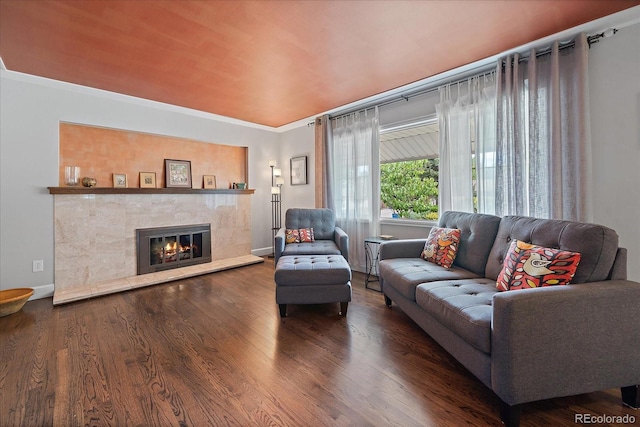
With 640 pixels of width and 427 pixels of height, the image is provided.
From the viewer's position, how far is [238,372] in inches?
69.2

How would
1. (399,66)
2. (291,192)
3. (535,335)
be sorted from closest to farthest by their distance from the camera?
(535,335) < (399,66) < (291,192)

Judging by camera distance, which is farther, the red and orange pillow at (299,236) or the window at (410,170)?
the red and orange pillow at (299,236)

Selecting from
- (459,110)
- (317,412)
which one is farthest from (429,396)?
(459,110)

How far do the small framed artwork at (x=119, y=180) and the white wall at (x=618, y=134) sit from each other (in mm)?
5194

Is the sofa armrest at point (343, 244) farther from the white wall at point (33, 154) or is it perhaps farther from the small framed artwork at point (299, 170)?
the white wall at point (33, 154)

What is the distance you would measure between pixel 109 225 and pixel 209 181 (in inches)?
61.4

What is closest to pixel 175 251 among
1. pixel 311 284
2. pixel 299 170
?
pixel 299 170

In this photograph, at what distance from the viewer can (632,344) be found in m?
1.38

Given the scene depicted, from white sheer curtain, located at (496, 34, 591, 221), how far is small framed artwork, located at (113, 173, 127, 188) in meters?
4.57

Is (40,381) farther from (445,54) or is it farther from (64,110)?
(445,54)

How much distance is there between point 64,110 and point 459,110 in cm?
446

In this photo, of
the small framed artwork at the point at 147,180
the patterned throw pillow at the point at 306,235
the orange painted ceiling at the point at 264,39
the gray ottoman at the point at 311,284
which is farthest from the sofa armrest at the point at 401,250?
the small framed artwork at the point at 147,180

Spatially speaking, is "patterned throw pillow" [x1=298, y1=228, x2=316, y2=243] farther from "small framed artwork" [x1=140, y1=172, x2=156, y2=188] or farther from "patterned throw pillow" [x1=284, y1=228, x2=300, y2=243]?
"small framed artwork" [x1=140, y1=172, x2=156, y2=188]

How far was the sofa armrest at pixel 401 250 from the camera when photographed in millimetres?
2834
